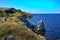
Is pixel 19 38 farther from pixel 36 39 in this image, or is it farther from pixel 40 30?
pixel 40 30

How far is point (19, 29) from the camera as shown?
1130 inches

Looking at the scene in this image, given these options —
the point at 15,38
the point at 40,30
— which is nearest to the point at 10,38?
the point at 15,38

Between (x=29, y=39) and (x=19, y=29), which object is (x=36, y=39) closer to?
(x=29, y=39)

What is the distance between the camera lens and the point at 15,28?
28922 millimetres

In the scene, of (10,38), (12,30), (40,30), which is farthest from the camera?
(40,30)

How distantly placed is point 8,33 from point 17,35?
1764 millimetres

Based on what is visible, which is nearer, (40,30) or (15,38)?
(15,38)

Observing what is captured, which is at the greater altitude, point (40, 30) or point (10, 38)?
point (10, 38)

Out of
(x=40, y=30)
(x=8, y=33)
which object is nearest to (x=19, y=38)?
(x=8, y=33)

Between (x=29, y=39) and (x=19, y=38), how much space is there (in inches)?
63.3

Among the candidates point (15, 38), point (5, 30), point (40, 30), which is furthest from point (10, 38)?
point (40, 30)

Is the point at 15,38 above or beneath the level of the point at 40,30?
above

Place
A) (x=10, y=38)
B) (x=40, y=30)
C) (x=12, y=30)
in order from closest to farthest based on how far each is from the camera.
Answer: (x=10, y=38)
(x=12, y=30)
(x=40, y=30)

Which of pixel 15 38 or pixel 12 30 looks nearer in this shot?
pixel 15 38
